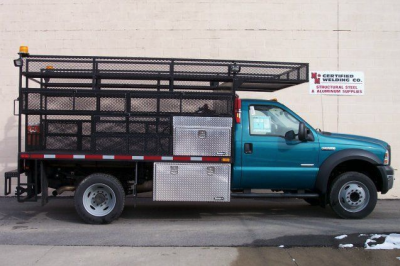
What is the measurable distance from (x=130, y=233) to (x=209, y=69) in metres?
3.21

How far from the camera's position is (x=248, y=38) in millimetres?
10219

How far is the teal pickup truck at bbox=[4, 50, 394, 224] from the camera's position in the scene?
694 centimetres

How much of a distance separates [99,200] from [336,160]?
13.9ft

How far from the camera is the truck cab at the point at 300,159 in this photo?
7.11m

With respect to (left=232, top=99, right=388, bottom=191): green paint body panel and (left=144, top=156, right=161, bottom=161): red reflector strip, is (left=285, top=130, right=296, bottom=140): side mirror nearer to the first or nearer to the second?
(left=232, top=99, right=388, bottom=191): green paint body panel

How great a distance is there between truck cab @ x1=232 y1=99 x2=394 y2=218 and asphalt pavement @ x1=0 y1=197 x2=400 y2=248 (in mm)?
555

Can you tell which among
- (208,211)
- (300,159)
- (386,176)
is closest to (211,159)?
(300,159)

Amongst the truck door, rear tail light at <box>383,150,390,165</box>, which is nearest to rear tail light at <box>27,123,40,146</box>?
the truck door

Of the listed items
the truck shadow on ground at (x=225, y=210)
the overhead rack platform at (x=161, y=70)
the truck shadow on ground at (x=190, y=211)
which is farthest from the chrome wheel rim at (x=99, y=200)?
the overhead rack platform at (x=161, y=70)

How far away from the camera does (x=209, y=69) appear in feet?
24.2

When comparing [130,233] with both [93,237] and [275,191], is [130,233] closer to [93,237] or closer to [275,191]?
[93,237]

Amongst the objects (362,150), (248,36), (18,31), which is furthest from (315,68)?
(18,31)

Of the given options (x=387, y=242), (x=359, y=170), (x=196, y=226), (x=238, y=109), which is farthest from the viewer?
(x=359, y=170)

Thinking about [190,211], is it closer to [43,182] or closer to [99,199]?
[99,199]
